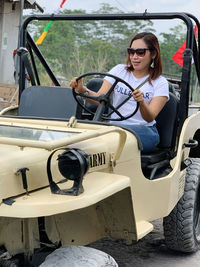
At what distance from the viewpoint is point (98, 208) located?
10.6ft

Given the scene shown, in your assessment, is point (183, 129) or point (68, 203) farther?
point (183, 129)

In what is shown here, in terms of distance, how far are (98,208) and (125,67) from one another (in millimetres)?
1560

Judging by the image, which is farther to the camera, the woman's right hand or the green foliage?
the green foliage

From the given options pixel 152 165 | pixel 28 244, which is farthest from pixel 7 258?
pixel 152 165

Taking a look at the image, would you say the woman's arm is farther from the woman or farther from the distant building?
the distant building

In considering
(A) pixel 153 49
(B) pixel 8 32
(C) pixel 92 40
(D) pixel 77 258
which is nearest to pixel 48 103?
(A) pixel 153 49

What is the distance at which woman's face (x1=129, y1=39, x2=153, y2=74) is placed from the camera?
4.18m

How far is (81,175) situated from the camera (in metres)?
2.57

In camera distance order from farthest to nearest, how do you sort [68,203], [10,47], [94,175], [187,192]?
[10,47], [187,192], [94,175], [68,203]

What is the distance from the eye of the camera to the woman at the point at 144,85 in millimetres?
3984

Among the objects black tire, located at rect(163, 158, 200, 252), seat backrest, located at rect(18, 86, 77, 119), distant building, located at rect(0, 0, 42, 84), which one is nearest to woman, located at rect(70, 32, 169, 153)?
seat backrest, located at rect(18, 86, 77, 119)

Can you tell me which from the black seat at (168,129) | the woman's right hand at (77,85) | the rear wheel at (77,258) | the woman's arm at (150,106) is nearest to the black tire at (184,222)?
the black seat at (168,129)

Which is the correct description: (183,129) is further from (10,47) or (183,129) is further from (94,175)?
(10,47)

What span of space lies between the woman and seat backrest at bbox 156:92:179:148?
0.27 metres
